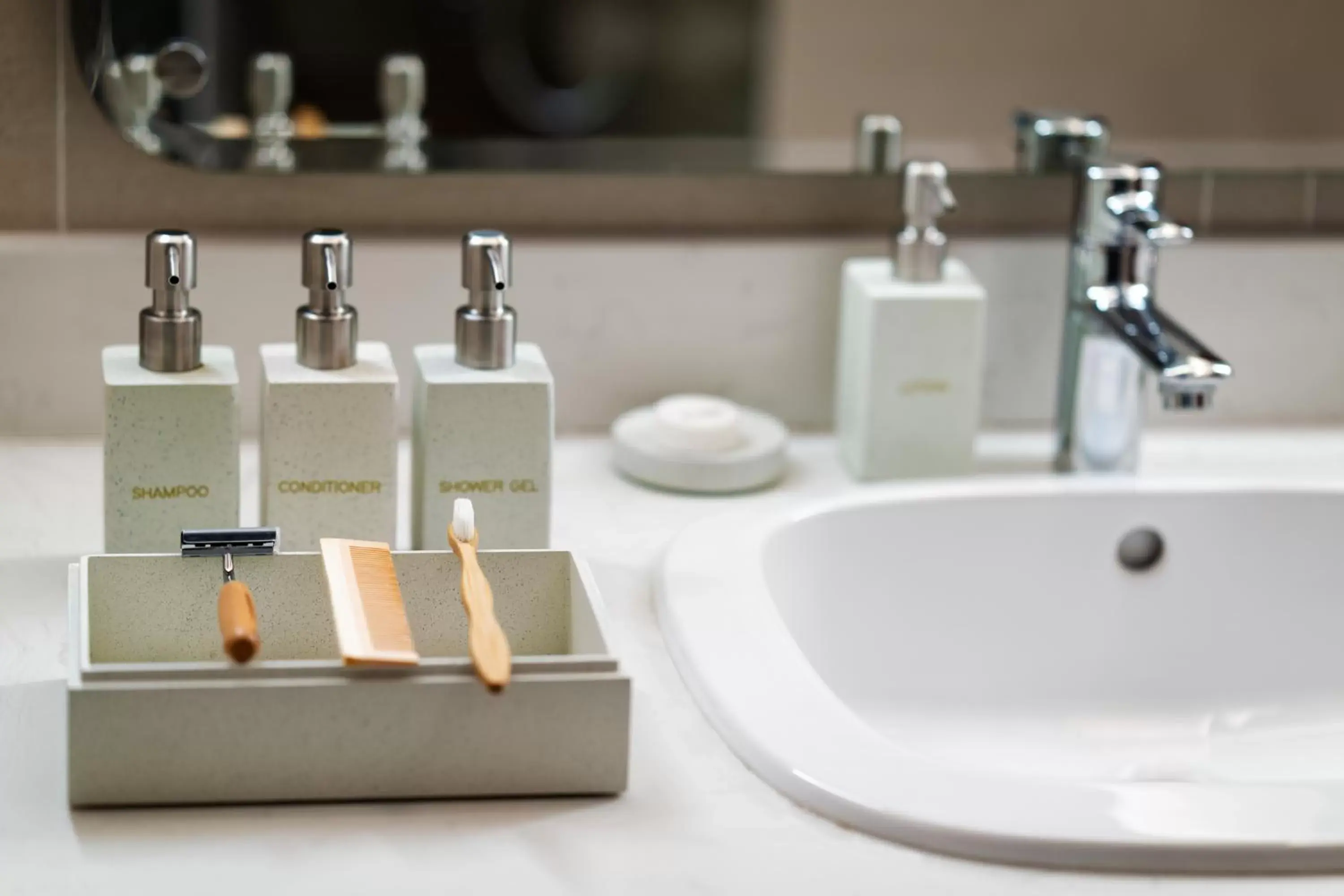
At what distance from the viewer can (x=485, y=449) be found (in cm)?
84

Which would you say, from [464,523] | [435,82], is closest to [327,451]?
[464,523]

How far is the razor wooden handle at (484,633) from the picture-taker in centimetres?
Answer: 61

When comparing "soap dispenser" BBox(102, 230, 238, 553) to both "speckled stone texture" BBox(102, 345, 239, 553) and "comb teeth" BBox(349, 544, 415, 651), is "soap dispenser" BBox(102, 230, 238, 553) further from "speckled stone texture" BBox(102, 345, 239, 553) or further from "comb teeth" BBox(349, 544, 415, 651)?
"comb teeth" BBox(349, 544, 415, 651)

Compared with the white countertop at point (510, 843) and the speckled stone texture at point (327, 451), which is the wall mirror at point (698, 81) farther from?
the white countertop at point (510, 843)

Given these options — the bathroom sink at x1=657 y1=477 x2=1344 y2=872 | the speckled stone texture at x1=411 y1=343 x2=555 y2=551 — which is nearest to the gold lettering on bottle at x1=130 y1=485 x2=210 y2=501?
the speckled stone texture at x1=411 y1=343 x2=555 y2=551

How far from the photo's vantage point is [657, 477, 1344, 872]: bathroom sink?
93 cm

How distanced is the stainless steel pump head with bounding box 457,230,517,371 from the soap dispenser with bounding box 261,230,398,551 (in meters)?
0.04

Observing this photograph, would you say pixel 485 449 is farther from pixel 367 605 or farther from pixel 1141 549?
pixel 1141 549

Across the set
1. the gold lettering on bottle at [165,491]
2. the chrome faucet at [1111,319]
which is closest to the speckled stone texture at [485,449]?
the gold lettering on bottle at [165,491]

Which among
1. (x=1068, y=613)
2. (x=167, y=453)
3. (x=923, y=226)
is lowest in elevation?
(x=1068, y=613)

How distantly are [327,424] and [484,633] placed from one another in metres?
0.22

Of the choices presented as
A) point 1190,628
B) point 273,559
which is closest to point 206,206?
point 273,559

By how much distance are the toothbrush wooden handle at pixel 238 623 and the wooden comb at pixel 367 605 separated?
3cm

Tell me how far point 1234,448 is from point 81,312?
2.45ft
